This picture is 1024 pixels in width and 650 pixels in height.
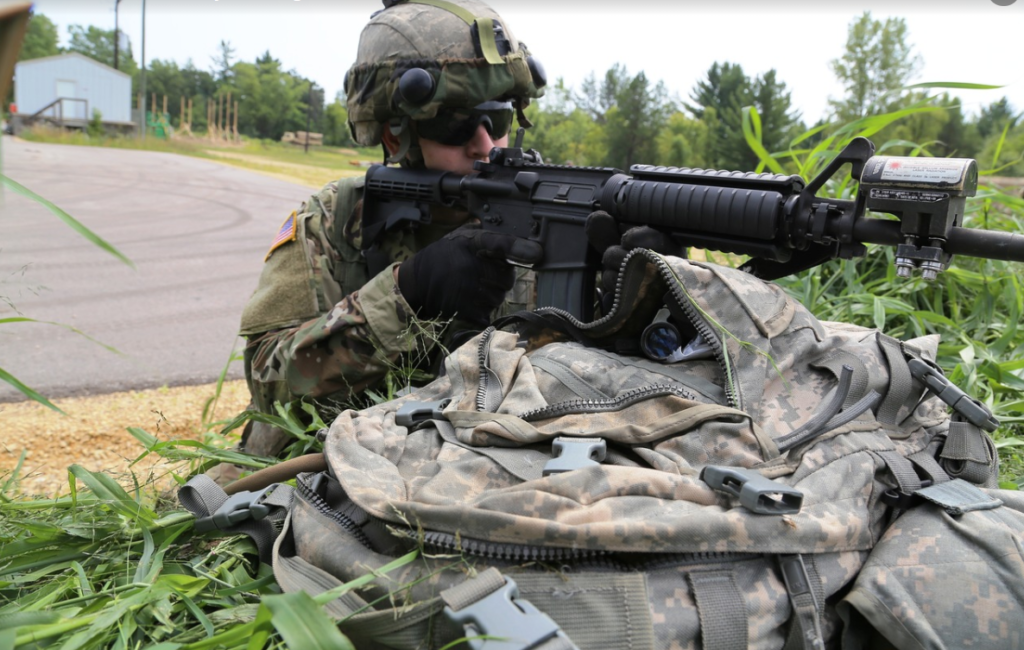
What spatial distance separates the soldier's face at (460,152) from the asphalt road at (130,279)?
3.74 feet

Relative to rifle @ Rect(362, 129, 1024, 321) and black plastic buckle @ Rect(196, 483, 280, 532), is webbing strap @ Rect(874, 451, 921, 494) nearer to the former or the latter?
rifle @ Rect(362, 129, 1024, 321)

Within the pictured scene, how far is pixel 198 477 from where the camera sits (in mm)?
1364

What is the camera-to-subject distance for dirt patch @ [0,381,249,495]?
3066mm

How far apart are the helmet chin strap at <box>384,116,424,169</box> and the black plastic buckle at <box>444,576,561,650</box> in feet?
6.14

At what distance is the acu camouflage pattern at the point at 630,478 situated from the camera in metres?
1.00

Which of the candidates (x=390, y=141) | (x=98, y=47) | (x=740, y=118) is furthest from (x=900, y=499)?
(x=98, y=47)

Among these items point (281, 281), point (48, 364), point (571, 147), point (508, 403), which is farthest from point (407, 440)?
point (571, 147)

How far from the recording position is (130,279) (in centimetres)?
730

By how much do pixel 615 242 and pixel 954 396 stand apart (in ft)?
2.89

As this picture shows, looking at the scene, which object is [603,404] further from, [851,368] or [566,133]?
[566,133]

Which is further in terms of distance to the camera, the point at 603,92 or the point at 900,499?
the point at 603,92

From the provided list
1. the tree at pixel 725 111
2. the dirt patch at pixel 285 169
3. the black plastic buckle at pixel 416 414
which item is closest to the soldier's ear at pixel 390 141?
the black plastic buckle at pixel 416 414

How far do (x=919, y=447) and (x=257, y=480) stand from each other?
118cm

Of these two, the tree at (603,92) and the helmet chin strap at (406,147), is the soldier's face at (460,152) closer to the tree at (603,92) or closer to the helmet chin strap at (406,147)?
the helmet chin strap at (406,147)
